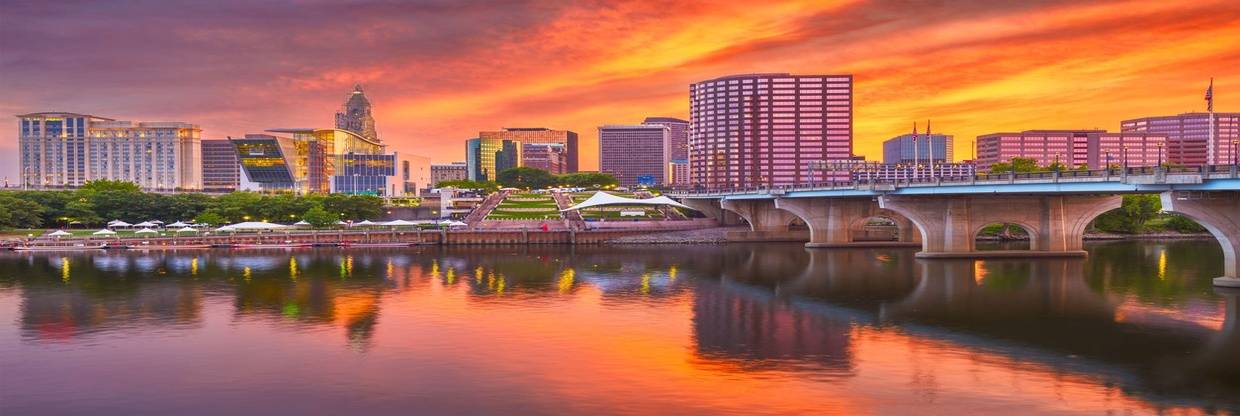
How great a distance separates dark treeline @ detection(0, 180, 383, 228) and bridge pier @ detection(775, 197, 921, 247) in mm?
65178

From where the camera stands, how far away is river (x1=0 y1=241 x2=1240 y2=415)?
31531mm

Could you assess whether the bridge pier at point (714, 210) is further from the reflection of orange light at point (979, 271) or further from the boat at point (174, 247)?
the boat at point (174, 247)

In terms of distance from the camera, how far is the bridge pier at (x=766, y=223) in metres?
117

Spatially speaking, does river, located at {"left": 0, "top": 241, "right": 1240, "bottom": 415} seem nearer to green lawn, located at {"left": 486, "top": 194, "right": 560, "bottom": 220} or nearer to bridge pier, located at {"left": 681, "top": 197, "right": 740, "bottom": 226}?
bridge pier, located at {"left": 681, "top": 197, "right": 740, "bottom": 226}

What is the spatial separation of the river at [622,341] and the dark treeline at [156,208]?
4927 cm

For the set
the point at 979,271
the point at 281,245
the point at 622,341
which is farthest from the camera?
the point at 281,245

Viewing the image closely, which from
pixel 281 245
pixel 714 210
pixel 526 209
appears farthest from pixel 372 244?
pixel 714 210

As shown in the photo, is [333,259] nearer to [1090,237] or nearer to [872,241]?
[872,241]

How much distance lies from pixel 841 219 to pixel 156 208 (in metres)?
96.7

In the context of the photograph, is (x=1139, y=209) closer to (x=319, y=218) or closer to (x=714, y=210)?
(x=714, y=210)

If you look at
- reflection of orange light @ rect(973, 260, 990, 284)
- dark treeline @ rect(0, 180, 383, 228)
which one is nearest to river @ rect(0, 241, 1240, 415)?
reflection of orange light @ rect(973, 260, 990, 284)

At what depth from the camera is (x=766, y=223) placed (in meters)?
120

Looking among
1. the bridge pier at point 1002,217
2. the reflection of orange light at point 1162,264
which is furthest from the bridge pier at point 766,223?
the reflection of orange light at point 1162,264

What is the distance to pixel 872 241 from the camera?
10781 centimetres
